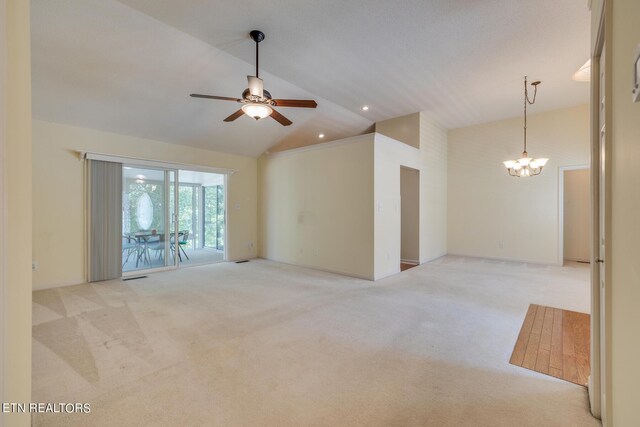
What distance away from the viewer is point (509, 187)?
6645 millimetres

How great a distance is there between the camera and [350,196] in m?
5.30

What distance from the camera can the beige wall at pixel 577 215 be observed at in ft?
21.4

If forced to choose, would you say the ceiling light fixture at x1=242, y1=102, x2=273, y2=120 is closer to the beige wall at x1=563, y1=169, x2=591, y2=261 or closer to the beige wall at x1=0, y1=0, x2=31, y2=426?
the beige wall at x1=0, y1=0, x2=31, y2=426

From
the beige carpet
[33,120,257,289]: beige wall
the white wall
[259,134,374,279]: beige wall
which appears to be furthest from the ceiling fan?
the white wall

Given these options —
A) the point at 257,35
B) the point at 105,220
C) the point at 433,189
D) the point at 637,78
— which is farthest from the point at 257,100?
the point at 433,189

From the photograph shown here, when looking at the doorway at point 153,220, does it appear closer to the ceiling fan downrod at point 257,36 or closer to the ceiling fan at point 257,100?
the ceiling fan at point 257,100

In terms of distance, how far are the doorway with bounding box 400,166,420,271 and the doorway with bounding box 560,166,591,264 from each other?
3.50m

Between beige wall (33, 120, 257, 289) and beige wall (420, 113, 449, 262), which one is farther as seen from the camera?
beige wall (420, 113, 449, 262)

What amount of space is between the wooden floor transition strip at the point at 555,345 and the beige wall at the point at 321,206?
2.45 meters

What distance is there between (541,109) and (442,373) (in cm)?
660

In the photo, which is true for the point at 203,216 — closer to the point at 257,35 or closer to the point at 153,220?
the point at 153,220

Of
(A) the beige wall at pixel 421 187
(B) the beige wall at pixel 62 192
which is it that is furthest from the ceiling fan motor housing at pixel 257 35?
(B) the beige wall at pixel 62 192

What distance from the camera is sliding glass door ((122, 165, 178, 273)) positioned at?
5312 mm

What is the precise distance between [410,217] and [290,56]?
4.43m
